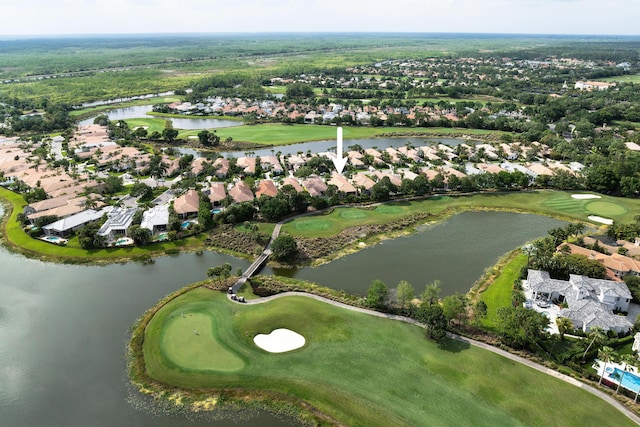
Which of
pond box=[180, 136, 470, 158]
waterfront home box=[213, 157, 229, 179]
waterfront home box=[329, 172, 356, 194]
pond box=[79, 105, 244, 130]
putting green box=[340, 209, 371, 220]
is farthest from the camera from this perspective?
pond box=[79, 105, 244, 130]

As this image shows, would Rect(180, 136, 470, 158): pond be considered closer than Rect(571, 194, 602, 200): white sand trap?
No

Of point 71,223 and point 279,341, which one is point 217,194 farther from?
point 279,341

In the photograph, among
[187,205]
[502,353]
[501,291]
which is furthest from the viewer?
[187,205]

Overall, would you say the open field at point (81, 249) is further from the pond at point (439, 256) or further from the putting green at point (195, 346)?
the putting green at point (195, 346)

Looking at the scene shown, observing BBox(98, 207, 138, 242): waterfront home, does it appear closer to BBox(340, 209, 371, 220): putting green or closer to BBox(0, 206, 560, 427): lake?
BBox(0, 206, 560, 427): lake

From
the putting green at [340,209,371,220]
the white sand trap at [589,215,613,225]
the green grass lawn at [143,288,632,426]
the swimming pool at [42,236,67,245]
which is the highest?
the putting green at [340,209,371,220]

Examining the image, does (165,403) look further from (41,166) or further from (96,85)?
(96,85)

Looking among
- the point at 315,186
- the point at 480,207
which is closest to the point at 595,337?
the point at 480,207

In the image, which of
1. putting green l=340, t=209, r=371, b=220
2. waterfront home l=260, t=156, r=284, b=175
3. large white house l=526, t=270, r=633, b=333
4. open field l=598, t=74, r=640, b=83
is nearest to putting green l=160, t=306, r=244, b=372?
putting green l=340, t=209, r=371, b=220
